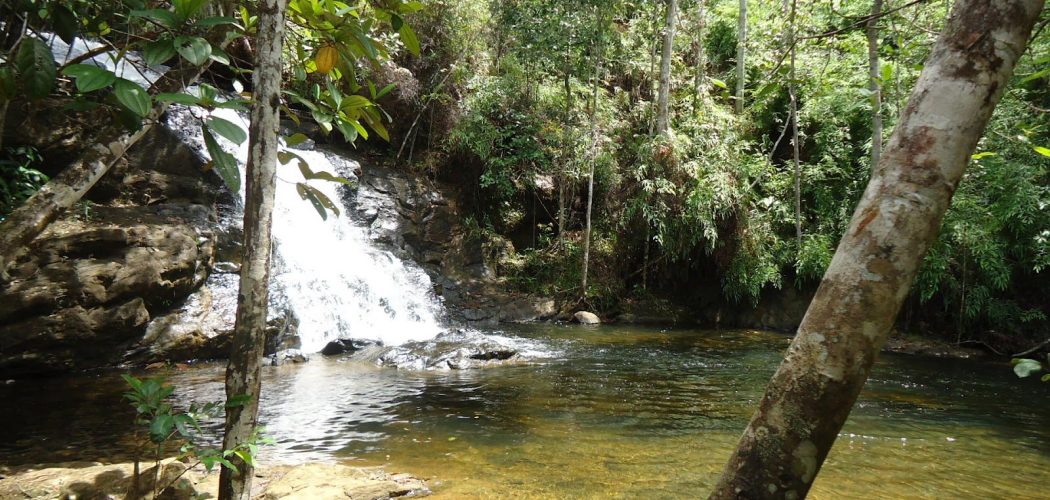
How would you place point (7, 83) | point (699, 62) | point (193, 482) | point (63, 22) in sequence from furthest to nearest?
point (699, 62)
point (193, 482)
point (63, 22)
point (7, 83)

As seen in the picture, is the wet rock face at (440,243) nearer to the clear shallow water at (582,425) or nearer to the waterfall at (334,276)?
the waterfall at (334,276)

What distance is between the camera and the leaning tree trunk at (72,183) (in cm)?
224

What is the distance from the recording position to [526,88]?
581 inches

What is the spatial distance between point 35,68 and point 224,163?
0.60m

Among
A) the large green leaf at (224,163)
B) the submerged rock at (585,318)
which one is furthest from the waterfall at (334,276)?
the large green leaf at (224,163)

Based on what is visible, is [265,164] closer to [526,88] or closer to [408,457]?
[408,457]

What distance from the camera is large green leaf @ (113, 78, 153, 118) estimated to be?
60.2 inches

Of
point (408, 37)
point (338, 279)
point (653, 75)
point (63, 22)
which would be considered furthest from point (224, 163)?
point (653, 75)

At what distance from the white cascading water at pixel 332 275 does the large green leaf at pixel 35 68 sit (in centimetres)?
776

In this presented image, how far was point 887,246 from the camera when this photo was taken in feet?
4.33

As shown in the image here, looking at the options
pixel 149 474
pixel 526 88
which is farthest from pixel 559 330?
pixel 149 474

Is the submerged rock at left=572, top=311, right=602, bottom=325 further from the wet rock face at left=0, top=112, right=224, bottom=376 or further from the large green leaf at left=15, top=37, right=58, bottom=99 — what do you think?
the large green leaf at left=15, top=37, right=58, bottom=99

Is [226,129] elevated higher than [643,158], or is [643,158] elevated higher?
[643,158]

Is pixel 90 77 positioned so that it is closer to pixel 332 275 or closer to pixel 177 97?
pixel 177 97
